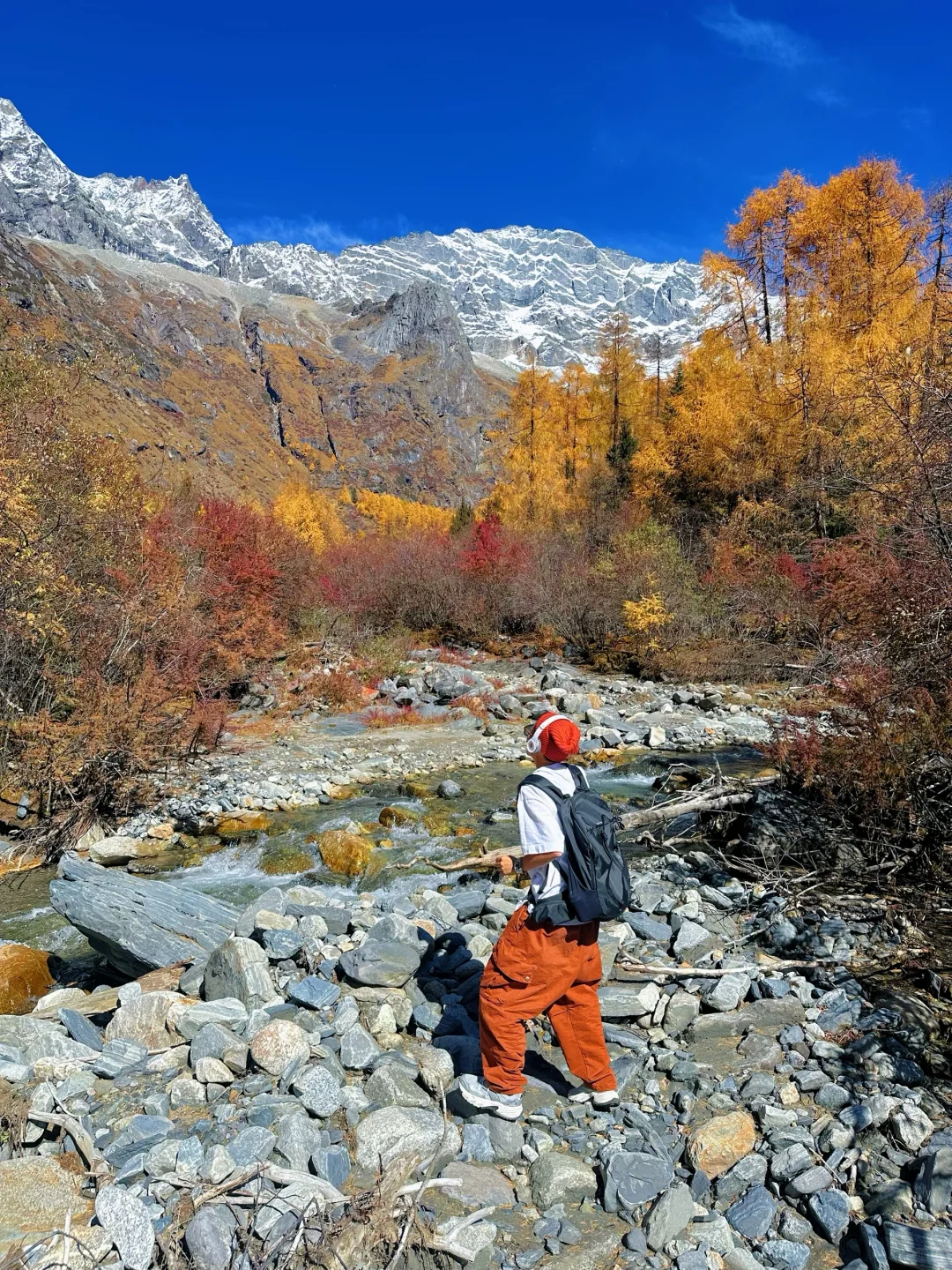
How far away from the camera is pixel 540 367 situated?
31.8 metres

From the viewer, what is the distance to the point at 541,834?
10.8 ft

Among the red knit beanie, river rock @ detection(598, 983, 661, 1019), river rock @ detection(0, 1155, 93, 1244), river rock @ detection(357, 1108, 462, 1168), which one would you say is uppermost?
the red knit beanie

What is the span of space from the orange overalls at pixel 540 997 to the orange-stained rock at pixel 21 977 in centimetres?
368

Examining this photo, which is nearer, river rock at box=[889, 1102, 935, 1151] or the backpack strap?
river rock at box=[889, 1102, 935, 1151]

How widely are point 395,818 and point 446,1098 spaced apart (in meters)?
6.00

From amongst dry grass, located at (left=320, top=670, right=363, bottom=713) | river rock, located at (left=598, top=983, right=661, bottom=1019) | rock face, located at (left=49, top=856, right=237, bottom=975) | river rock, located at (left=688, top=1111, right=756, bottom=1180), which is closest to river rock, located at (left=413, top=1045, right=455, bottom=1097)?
river rock, located at (left=598, top=983, right=661, bottom=1019)

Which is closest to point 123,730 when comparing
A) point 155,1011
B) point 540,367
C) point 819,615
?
point 155,1011

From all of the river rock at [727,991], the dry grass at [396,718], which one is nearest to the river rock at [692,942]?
the river rock at [727,991]

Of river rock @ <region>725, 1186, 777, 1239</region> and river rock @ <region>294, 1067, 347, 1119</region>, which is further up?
river rock @ <region>294, 1067, 347, 1119</region>

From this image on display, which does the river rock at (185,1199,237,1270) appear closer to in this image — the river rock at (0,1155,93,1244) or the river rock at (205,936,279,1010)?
the river rock at (0,1155,93,1244)

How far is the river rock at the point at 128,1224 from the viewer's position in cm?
237

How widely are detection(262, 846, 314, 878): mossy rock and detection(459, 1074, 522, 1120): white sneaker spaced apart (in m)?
5.04

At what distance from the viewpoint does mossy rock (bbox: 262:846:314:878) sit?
316 inches

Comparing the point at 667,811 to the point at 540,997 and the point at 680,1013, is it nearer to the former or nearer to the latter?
the point at 680,1013
